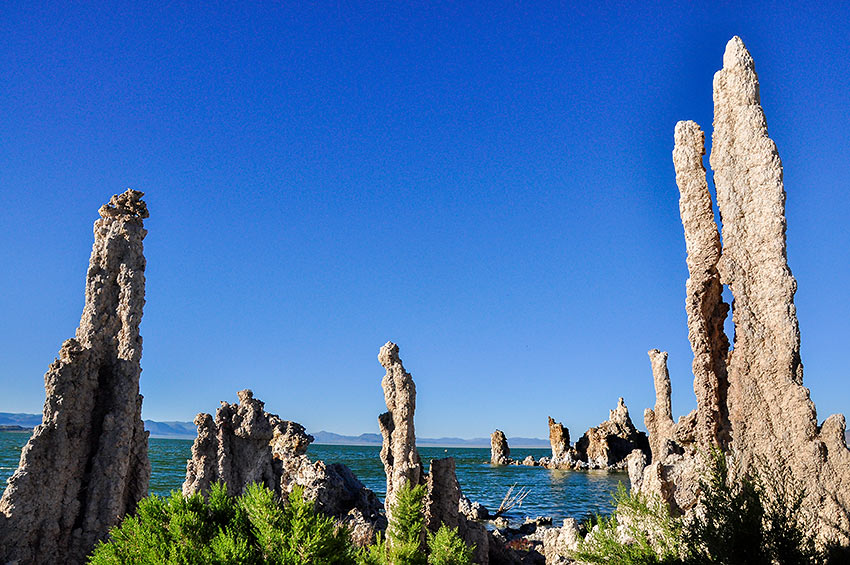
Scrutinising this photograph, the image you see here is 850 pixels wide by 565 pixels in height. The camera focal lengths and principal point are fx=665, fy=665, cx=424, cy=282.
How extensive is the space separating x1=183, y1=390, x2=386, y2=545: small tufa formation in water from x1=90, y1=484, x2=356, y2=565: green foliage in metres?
7.48

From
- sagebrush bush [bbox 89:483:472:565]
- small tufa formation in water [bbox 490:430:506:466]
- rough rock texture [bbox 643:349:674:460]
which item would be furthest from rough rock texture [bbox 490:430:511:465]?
sagebrush bush [bbox 89:483:472:565]

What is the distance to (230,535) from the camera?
6504mm

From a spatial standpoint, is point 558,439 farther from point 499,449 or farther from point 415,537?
point 415,537

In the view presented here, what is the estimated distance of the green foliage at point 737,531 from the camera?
837 centimetres

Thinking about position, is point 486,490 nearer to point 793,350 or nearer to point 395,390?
point 395,390

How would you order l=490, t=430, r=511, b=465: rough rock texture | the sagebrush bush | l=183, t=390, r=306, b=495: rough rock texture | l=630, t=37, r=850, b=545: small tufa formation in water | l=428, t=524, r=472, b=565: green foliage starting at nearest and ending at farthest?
the sagebrush bush < l=630, t=37, r=850, b=545: small tufa formation in water < l=428, t=524, r=472, b=565: green foliage < l=183, t=390, r=306, b=495: rough rock texture < l=490, t=430, r=511, b=465: rough rock texture

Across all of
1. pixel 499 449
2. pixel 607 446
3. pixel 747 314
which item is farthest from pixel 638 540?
pixel 499 449

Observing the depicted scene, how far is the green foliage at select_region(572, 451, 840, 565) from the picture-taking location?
837cm

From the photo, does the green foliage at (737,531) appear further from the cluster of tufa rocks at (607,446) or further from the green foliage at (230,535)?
the cluster of tufa rocks at (607,446)

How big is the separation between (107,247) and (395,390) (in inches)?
256

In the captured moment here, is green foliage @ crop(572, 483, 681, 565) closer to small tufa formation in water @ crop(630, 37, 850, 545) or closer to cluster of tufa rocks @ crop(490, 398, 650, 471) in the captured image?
small tufa formation in water @ crop(630, 37, 850, 545)

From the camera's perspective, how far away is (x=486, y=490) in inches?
2179

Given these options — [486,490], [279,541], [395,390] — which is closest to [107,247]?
[395,390]

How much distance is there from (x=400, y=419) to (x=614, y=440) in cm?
7408
